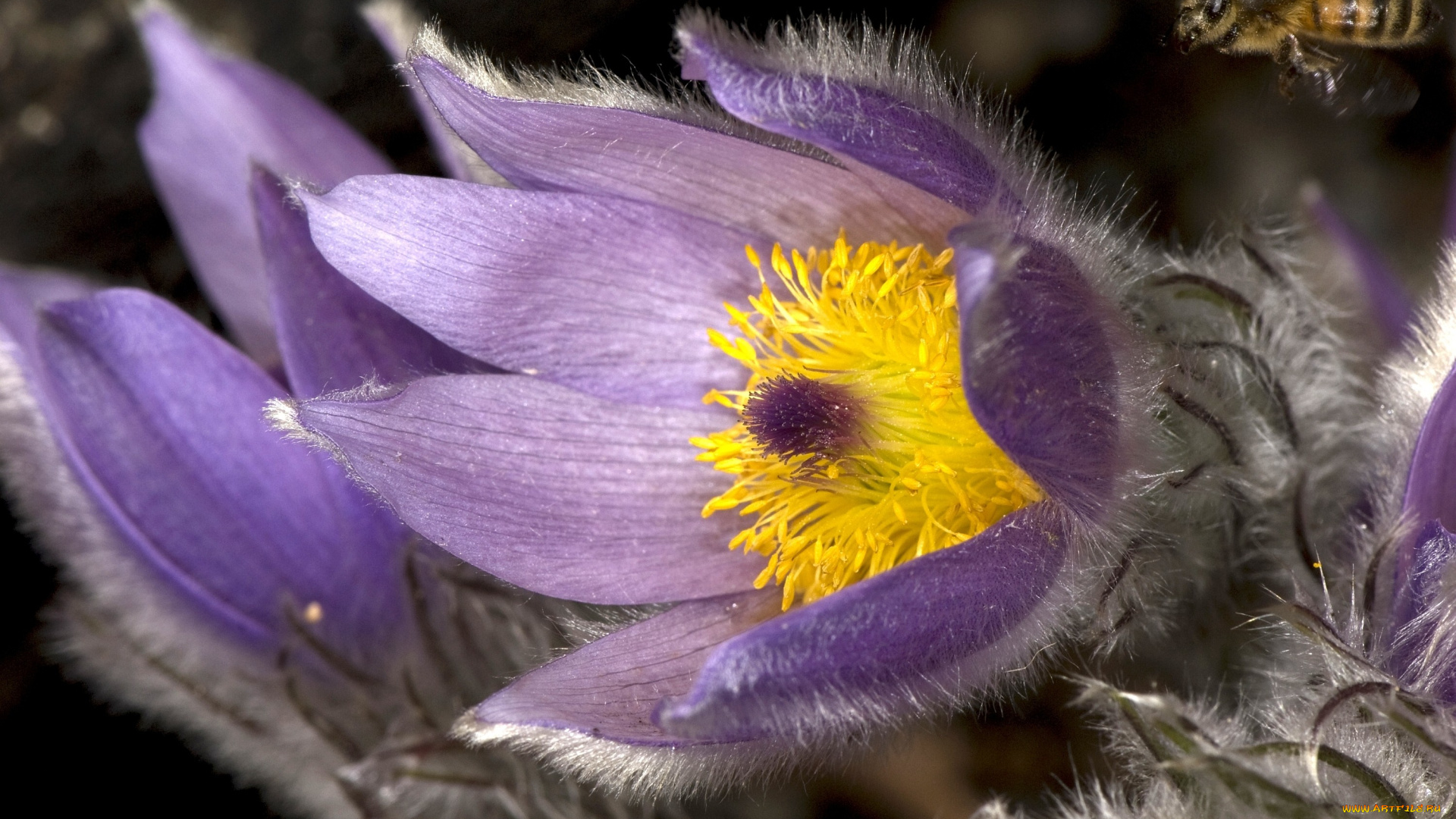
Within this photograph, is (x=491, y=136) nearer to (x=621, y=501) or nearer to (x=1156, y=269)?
(x=621, y=501)

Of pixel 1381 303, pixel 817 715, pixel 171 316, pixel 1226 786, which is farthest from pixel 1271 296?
pixel 171 316

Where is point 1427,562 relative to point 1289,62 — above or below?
below

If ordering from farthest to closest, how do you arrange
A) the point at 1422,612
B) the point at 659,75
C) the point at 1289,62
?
the point at 659,75 → the point at 1289,62 → the point at 1422,612

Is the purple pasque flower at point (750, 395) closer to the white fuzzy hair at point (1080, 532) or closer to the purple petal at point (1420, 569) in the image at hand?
the white fuzzy hair at point (1080, 532)

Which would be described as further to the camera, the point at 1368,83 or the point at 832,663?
the point at 1368,83

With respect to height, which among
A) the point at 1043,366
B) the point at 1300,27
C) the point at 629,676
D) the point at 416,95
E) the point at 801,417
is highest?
the point at 1300,27

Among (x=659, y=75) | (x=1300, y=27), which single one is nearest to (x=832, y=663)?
(x=1300, y=27)

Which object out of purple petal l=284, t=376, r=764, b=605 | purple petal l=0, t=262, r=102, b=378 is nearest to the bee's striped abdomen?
purple petal l=284, t=376, r=764, b=605

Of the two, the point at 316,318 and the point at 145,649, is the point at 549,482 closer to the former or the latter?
the point at 316,318
